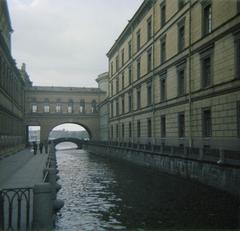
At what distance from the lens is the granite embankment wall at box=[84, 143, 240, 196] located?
687 inches

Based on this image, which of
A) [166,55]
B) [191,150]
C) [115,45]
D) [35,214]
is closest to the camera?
[35,214]

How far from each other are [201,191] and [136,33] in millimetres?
30612

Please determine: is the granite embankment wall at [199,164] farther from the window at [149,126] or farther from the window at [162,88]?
the window at [162,88]

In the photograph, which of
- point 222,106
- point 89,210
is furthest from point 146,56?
point 89,210

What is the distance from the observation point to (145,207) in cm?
1510

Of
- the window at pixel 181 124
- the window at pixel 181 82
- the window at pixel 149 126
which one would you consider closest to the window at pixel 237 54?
the window at pixel 181 82

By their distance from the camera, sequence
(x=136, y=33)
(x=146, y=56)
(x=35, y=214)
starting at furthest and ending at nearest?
(x=136, y=33) → (x=146, y=56) → (x=35, y=214)

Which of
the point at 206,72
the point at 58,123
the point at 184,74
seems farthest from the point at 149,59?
the point at 58,123

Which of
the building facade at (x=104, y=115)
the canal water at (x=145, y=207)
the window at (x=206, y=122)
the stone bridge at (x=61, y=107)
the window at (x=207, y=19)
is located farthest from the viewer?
the stone bridge at (x=61, y=107)

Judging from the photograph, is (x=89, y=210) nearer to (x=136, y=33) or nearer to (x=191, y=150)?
(x=191, y=150)

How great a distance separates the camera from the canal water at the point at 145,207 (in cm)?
1209

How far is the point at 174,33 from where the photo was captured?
3294cm

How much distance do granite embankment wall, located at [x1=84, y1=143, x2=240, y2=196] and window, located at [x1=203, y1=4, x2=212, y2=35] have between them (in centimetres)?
829

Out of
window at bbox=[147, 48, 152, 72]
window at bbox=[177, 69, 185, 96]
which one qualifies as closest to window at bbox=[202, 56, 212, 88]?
window at bbox=[177, 69, 185, 96]
